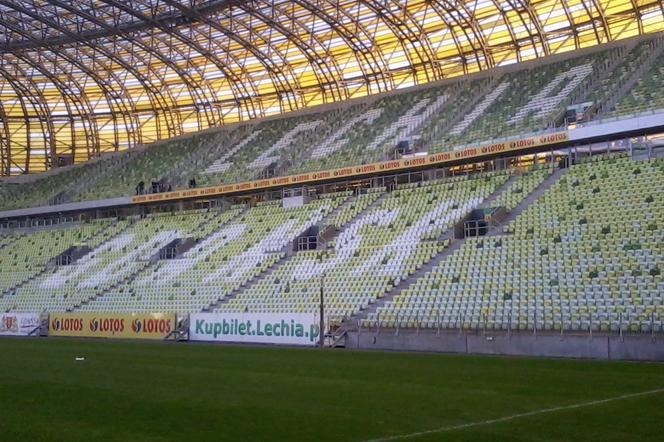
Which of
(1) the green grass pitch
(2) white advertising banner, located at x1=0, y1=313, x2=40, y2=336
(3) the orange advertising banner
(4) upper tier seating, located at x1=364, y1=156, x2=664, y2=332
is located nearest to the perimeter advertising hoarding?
(2) white advertising banner, located at x1=0, y1=313, x2=40, y2=336

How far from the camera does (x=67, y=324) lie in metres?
42.9

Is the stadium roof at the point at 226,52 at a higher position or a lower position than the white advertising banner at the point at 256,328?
higher

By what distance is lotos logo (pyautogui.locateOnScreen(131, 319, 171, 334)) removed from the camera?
38.4 m

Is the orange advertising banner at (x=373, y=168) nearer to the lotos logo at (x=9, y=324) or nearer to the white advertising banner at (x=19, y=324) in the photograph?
the white advertising banner at (x=19, y=324)

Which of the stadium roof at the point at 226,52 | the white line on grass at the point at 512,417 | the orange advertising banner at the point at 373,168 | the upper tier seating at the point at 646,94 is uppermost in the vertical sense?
the stadium roof at the point at 226,52

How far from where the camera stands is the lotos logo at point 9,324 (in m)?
44.3

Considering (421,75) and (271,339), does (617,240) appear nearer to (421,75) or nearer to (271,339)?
(271,339)

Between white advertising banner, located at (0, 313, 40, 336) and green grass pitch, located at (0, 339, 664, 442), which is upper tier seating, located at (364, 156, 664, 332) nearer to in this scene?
green grass pitch, located at (0, 339, 664, 442)

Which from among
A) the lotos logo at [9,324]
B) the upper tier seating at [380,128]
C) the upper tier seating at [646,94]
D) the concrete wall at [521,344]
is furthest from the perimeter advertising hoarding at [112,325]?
the upper tier seating at [646,94]

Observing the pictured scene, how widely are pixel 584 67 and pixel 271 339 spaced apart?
2651 cm

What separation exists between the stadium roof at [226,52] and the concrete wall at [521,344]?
25.6 metres

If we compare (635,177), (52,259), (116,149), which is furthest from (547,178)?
(116,149)

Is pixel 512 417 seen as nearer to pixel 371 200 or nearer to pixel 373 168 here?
pixel 371 200

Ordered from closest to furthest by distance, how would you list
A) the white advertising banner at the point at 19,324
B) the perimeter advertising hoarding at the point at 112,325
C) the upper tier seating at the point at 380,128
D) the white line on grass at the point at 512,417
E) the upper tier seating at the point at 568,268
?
the white line on grass at the point at 512,417
the upper tier seating at the point at 568,268
the perimeter advertising hoarding at the point at 112,325
the white advertising banner at the point at 19,324
the upper tier seating at the point at 380,128
